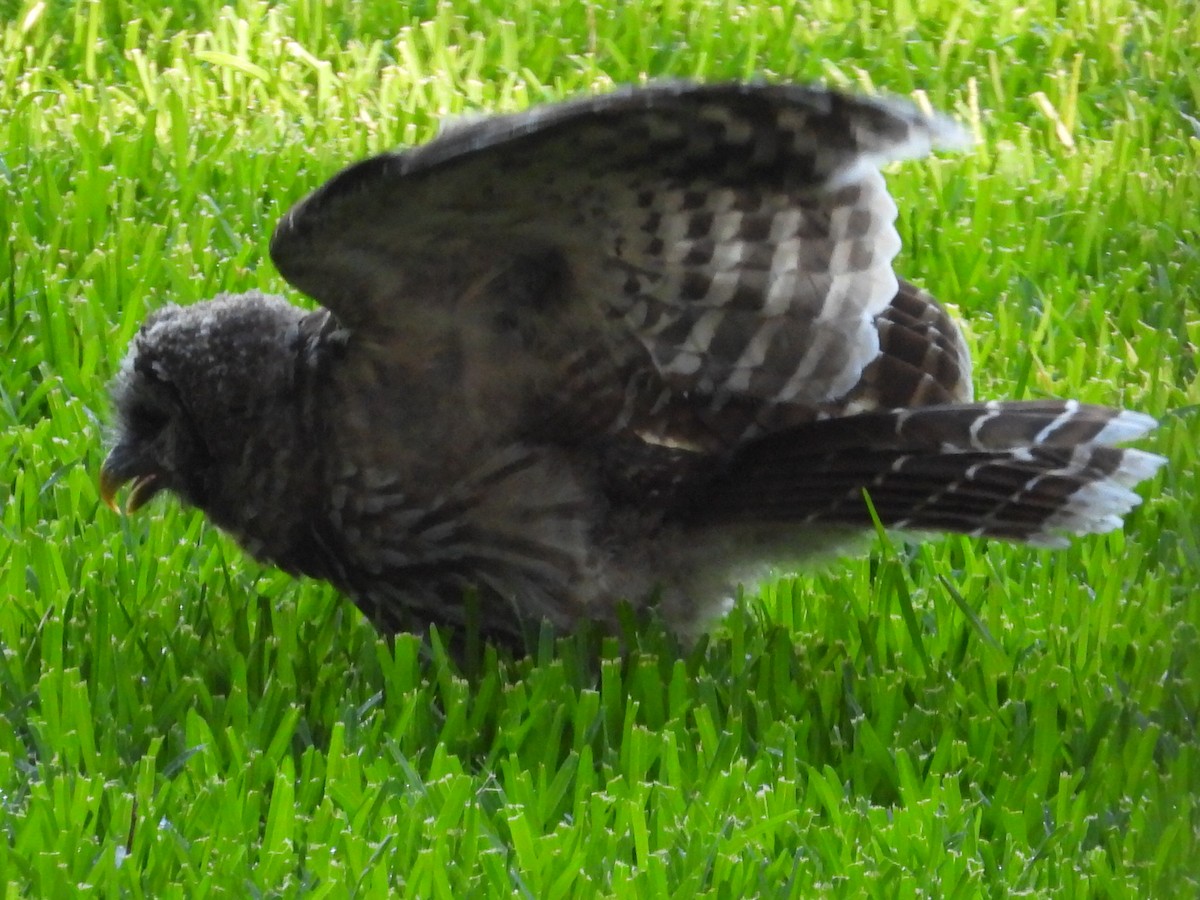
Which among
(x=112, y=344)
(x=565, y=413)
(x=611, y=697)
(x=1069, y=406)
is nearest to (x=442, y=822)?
(x=611, y=697)

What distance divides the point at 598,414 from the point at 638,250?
40 centimetres

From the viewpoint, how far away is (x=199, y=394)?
4273mm

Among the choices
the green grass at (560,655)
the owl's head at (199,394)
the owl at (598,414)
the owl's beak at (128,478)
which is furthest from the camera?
the owl's beak at (128,478)

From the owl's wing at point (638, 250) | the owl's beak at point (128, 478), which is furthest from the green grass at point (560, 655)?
the owl's wing at point (638, 250)

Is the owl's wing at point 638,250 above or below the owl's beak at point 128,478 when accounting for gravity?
above

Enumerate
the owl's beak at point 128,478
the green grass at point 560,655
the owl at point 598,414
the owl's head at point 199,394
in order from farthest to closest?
the owl's beak at point 128,478
the owl's head at point 199,394
the owl at point 598,414
the green grass at point 560,655

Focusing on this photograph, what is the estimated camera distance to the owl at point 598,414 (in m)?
3.86

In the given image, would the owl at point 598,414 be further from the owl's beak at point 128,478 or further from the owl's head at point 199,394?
the owl's beak at point 128,478

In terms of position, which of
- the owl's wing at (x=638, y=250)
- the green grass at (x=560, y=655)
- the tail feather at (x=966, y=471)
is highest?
the owl's wing at (x=638, y=250)

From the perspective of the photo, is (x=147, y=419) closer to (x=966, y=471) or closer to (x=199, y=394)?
(x=199, y=394)

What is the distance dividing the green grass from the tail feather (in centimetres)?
20

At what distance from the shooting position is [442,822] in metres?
3.38

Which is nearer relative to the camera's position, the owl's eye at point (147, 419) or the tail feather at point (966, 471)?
the tail feather at point (966, 471)

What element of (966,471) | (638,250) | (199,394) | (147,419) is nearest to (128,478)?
(147,419)
